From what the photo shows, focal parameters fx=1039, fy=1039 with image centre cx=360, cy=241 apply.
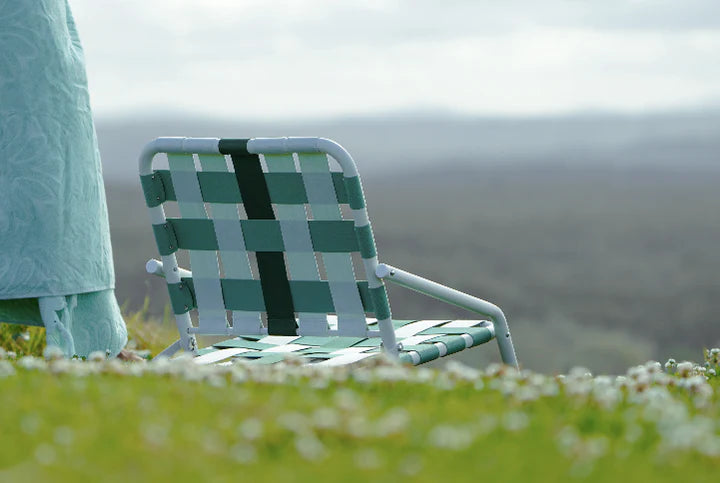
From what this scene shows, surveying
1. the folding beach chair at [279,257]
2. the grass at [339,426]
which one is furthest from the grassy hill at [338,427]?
the folding beach chair at [279,257]

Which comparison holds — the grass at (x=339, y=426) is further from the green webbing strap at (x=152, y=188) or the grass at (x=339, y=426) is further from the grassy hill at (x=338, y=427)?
the green webbing strap at (x=152, y=188)

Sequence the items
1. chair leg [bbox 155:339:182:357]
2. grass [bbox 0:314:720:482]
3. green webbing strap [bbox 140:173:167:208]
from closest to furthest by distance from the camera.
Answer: grass [bbox 0:314:720:482], green webbing strap [bbox 140:173:167:208], chair leg [bbox 155:339:182:357]

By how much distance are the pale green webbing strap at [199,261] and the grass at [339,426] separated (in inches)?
43.8

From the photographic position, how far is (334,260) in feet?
12.9

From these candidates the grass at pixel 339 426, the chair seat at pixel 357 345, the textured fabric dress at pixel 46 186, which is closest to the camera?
the grass at pixel 339 426

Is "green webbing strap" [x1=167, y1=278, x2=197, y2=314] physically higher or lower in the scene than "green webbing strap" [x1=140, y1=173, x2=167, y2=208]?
lower

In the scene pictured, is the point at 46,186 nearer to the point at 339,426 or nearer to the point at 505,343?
the point at 505,343

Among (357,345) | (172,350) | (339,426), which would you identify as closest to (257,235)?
(357,345)

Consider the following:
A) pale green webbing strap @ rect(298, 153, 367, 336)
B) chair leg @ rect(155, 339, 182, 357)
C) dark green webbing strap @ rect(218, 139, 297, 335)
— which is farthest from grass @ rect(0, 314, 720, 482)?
chair leg @ rect(155, 339, 182, 357)

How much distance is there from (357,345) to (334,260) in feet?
1.63

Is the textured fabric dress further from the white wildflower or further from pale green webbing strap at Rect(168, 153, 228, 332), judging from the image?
the white wildflower

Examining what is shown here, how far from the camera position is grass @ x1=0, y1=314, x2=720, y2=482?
2062 mm

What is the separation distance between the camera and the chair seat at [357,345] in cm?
396

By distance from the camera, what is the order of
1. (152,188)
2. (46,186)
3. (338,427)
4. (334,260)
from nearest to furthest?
(338,427)
(334,260)
(152,188)
(46,186)
